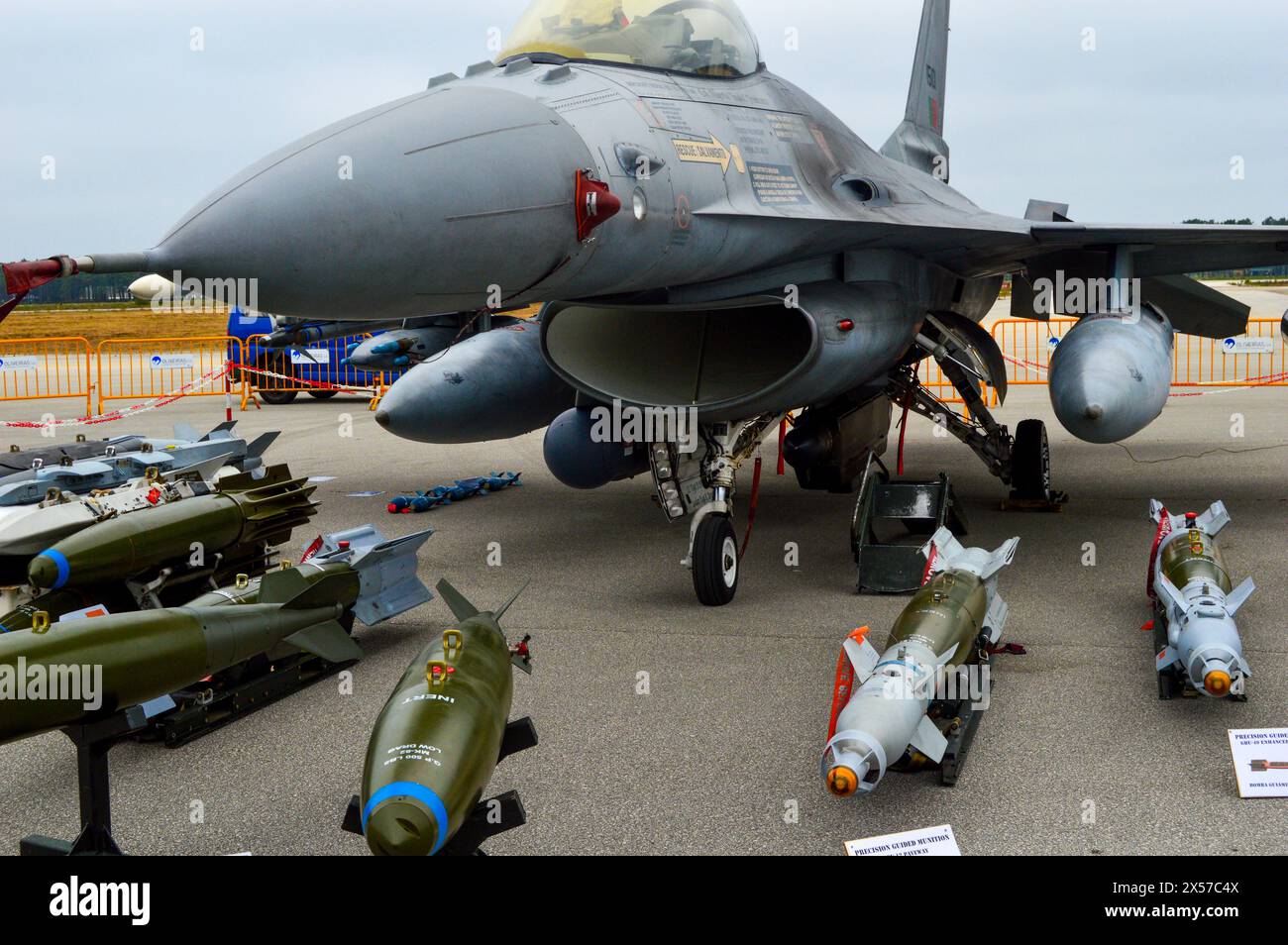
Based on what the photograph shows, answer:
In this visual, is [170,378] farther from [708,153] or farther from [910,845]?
[910,845]

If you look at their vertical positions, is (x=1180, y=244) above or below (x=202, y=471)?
above

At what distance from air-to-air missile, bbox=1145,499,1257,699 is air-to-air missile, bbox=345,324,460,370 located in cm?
715

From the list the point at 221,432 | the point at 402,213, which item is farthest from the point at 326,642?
the point at 221,432

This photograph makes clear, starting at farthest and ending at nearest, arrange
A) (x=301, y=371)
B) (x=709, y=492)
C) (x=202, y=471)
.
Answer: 1. (x=301, y=371)
2. (x=202, y=471)
3. (x=709, y=492)

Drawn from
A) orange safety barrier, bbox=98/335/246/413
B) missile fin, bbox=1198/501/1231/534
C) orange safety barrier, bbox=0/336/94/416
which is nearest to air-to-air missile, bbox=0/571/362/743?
missile fin, bbox=1198/501/1231/534

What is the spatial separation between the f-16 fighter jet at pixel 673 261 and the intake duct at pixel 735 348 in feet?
0.07

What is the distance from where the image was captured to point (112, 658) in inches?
140

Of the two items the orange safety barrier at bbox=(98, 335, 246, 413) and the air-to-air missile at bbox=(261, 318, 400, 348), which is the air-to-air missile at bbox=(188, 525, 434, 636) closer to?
the air-to-air missile at bbox=(261, 318, 400, 348)

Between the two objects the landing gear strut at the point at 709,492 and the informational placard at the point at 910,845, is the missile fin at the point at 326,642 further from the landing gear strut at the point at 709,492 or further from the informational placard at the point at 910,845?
the informational placard at the point at 910,845

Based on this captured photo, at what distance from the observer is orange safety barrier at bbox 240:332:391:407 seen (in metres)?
20.6

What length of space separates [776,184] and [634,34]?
1145 mm

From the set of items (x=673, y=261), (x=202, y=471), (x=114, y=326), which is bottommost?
(x=114, y=326)

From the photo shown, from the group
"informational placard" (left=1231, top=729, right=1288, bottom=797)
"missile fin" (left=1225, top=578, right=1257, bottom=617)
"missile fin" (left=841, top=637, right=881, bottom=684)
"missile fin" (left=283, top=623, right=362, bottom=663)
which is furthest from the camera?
"missile fin" (left=1225, top=578, right=1257, bottom=617)

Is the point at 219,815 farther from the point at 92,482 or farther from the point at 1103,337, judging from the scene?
the point at 1103,337
